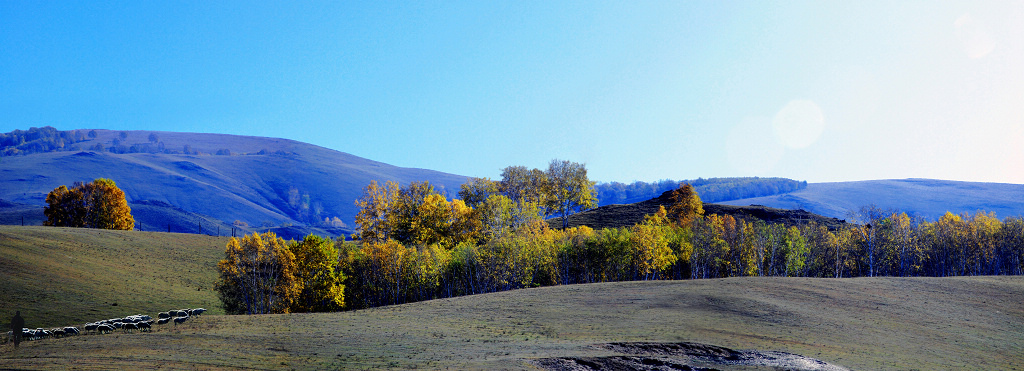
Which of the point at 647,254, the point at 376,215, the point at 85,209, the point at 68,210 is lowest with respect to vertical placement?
the point at 647,254

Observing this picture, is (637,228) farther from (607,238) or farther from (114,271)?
(114,271)

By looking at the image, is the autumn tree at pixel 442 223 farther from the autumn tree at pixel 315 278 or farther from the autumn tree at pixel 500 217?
the autumn tree at pixel 315 278

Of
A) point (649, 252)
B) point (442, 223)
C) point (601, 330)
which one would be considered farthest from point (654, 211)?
point (601, 330)

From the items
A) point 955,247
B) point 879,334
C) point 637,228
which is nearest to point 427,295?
point 637,228

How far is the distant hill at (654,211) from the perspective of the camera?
14212 centimetres

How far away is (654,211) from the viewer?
151125mm

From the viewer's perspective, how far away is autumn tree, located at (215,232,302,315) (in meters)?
68.8

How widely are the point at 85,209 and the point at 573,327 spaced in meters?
125

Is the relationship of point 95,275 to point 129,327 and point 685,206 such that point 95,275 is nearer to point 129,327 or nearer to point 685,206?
point 129,327

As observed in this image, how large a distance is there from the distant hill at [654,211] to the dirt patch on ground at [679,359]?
10348 centimetres

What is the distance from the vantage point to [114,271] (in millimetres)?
75500

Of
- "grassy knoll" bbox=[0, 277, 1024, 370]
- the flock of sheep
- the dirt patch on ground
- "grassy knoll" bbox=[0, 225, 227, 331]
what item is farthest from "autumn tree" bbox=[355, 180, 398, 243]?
the dirt patch on ground

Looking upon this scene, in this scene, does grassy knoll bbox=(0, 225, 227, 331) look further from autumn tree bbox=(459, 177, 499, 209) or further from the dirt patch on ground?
the dirt patch on ground

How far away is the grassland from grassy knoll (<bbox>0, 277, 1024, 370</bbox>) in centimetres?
15
